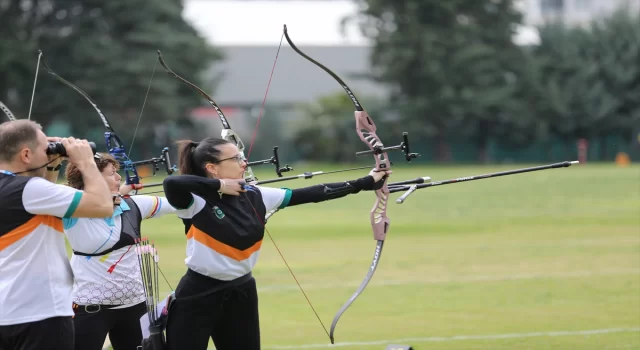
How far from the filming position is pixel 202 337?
15.7ft

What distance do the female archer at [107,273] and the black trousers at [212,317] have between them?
24.7 inches

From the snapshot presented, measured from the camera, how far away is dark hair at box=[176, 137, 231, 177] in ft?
16.5

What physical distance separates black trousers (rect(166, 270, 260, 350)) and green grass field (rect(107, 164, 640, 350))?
9.94 ft

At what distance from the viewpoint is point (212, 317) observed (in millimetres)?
4812

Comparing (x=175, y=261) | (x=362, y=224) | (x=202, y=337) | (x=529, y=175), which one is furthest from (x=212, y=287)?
(x=529, y=175)

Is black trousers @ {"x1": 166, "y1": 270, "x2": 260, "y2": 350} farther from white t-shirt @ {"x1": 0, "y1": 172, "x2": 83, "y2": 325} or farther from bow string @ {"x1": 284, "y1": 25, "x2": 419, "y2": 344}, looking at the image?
bow string @ {"x1": 284, "y1": 25, "x2": 419, "y2": 344}

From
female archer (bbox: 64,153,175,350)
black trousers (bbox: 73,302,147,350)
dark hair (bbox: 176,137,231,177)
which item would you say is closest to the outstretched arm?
dark hair (bbox: 176,137,231,177)

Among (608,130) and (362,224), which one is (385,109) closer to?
(608,130)

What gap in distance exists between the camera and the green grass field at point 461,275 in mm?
8258

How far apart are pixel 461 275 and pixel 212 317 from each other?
24.5ft

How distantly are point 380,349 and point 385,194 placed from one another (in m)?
2.22

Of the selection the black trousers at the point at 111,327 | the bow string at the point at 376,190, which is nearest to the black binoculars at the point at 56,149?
the black trousers at the point at 111,327

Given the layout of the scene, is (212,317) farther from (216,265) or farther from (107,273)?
(107,273)

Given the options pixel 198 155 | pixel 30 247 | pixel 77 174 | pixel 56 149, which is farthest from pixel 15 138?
pixel 77 174
